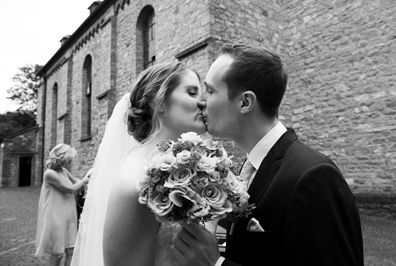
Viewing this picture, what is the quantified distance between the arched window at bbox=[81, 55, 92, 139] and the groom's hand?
1886 centimetres

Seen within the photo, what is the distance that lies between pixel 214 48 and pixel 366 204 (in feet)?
19.6

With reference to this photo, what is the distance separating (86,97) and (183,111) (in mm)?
18740

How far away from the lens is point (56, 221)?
4535 millimetres

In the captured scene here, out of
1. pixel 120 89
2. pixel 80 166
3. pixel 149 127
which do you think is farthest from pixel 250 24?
pixel 80 166

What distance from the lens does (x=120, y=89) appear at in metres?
15.1

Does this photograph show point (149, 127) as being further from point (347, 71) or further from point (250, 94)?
point (347, 71)

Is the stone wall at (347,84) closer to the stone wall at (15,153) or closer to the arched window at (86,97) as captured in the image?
the arched window at (86,97)

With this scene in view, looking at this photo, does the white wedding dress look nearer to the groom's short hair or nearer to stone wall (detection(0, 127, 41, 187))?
the groom's short hair

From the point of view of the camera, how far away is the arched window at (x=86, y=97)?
19.2m

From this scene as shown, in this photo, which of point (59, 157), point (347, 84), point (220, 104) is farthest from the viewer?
point (347, 84)

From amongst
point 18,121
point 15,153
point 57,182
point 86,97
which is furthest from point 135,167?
point 18,121

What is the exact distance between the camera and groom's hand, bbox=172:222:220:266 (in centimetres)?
144

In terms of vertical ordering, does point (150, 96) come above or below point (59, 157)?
above

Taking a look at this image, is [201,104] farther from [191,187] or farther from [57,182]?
[57,182]
